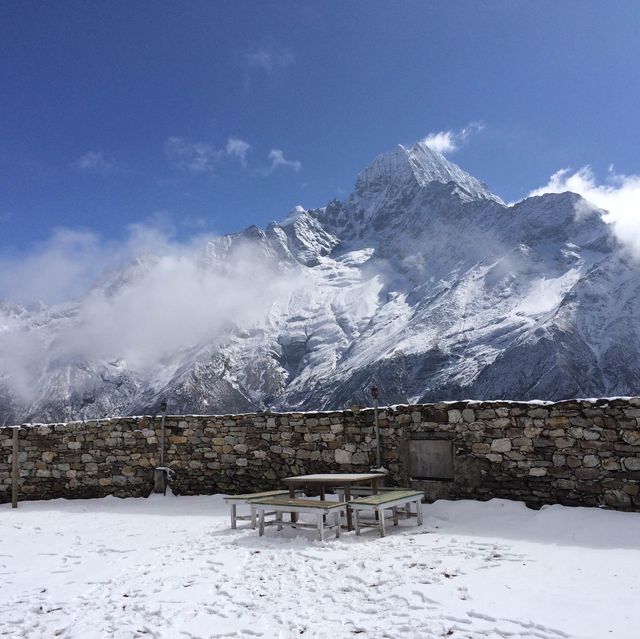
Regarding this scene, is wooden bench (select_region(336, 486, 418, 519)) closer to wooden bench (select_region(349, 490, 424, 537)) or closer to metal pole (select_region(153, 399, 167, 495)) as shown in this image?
wooden bench (select_region(349, 490, 424, 537))

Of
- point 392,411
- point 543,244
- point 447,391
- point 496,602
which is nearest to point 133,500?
point 392,411

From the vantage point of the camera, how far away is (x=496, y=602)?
441cm

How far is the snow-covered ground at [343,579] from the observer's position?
4.12 m

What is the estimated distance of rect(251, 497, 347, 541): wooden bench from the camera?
278 inches

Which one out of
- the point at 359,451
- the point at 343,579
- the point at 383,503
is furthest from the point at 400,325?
the point at 343,579

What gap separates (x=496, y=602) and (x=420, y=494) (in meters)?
3.59

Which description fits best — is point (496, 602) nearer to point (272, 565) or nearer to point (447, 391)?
point (272, 565)

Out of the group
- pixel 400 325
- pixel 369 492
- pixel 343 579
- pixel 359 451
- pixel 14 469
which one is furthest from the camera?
pixel 400 325

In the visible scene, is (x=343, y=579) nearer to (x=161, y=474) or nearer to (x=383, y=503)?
(x=383, y=503)

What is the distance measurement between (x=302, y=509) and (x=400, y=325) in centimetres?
12217

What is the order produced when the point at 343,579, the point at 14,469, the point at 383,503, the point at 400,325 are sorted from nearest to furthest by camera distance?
the point at 343,579, the point at 383,503, the point at 14,469, the point at 400,325

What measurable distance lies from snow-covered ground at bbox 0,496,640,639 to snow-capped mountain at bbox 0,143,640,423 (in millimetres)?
84593

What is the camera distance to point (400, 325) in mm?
128000

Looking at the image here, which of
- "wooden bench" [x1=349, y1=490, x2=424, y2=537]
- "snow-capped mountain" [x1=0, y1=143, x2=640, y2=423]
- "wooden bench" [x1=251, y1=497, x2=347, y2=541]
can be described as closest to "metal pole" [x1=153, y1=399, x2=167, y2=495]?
"wooden bench" [x1=251, y1=497, x2=347, y2=541]
